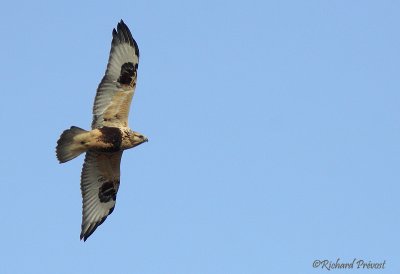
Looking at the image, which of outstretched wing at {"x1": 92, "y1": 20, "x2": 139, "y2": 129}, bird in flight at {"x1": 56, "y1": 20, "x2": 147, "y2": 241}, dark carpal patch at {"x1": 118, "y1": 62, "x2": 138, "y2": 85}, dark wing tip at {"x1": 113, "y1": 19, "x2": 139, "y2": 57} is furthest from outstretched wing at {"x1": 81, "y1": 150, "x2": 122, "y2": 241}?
dark wing tip at {"x1": 113, "y1": 19, "x2": 139, "y2": 57}

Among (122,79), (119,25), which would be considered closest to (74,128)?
(122,79)

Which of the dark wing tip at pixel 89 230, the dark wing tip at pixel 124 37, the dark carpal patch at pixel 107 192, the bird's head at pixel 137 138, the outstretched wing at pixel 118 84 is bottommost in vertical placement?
the dark wing tip at pixel 89 230

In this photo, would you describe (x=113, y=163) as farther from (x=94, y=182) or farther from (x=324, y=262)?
(x=324, y=262)

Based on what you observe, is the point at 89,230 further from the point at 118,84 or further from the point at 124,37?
the point at 124,37

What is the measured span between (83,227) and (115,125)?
2573 mm

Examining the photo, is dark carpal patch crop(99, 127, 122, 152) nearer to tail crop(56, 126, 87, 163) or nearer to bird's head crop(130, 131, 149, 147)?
bird's head crop(130, 131, 149, 147)

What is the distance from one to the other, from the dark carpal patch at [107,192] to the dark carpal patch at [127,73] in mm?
2471

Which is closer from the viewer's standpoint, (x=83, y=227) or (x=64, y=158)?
(x=64, y=158)

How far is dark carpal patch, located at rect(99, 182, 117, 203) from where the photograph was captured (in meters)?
20.1

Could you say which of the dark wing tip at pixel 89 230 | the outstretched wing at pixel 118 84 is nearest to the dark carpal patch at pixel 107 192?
the dark wing tip at pixel 89 230

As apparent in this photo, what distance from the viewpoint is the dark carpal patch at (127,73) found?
19531 millimetres

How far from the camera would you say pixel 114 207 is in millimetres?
20297

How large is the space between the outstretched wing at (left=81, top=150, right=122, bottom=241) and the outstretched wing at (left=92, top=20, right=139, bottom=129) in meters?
0.86

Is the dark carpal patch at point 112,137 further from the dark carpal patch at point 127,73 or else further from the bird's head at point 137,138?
the dark carpal patch at point 127,73
